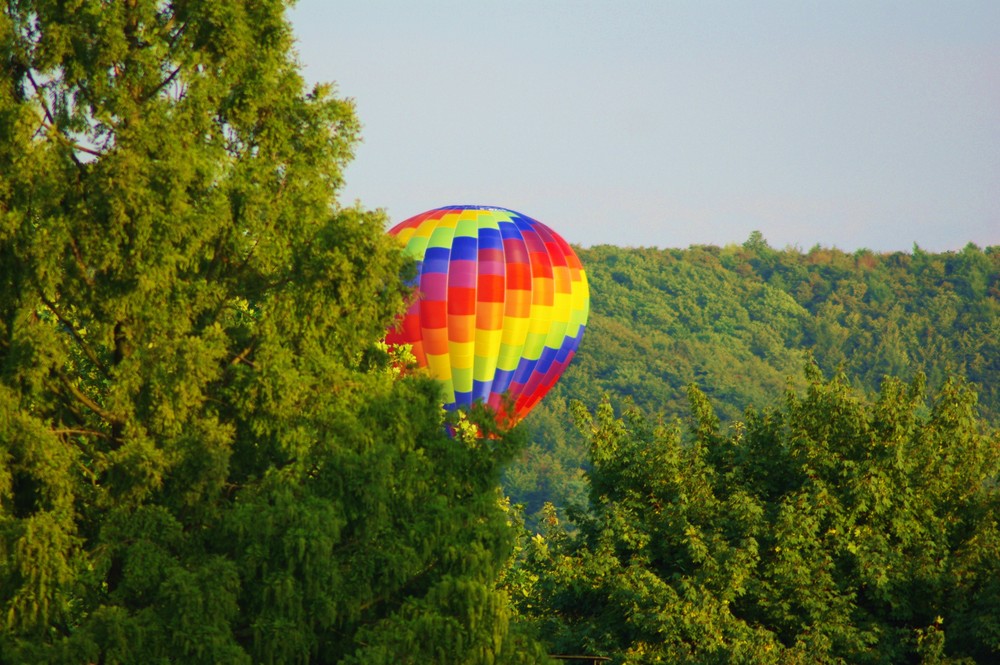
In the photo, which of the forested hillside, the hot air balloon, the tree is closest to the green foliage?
the tree

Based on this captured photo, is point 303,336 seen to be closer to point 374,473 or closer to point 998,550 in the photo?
point 374,473

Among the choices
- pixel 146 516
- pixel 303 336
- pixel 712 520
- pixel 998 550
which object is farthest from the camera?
pixel 712 520

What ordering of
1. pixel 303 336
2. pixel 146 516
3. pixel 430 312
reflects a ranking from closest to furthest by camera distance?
1. pixel 146 516
2. pixel 303 336
3. pixel 430 312

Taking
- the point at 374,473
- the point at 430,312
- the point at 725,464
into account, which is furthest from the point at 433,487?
the point at 430,312

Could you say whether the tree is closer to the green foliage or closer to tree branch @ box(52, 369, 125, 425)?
tree branch @ box(52, 369, 125, 425)

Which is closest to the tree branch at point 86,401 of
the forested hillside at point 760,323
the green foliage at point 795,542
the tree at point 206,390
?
the tree at point 206,390

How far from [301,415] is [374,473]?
1.22 meters

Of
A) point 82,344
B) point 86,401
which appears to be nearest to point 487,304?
point 82,344

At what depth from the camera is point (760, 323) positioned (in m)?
169

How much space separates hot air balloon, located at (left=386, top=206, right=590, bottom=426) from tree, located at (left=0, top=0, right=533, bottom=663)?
20.4 meters

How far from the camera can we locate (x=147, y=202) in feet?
51.8

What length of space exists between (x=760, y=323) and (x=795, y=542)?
493ft

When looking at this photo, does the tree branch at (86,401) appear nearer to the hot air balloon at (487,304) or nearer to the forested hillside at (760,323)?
the hot air balloon at (487,304)

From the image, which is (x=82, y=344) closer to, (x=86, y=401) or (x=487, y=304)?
(x=86, y=401)
